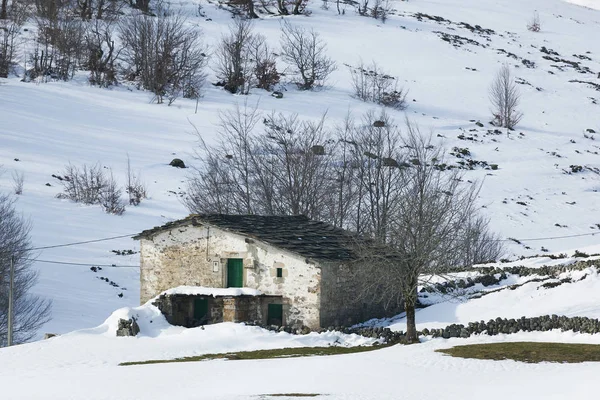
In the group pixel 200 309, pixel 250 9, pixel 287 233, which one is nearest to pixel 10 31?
pixel 250 9

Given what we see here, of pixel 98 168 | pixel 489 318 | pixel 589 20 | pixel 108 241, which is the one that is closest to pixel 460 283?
pixel 489 318

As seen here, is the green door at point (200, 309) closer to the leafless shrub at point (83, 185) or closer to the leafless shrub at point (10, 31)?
the leafless shrub at point (83, 185)

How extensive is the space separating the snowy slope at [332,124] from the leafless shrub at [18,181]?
16.1 inches

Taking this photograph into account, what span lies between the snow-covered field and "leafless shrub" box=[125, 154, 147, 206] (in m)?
0.81

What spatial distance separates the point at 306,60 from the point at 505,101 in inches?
691

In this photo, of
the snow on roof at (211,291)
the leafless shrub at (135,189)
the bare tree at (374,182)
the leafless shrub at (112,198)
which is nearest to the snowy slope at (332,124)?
the leafless shrub at (135,189)

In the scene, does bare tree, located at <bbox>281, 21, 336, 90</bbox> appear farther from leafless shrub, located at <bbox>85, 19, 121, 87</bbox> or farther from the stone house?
the stone house

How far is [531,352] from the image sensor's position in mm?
26547

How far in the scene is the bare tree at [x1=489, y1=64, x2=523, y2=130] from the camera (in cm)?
7488

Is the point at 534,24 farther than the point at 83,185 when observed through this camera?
Yes

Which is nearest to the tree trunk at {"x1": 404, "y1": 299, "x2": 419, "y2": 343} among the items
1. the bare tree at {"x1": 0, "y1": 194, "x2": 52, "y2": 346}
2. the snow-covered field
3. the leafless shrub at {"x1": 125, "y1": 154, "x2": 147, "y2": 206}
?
the snow-covered field

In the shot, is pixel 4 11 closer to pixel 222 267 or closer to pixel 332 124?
pixel 332 124

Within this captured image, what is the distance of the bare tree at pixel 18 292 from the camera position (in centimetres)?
3800

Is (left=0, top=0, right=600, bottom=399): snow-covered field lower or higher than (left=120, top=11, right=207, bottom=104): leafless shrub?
lower
